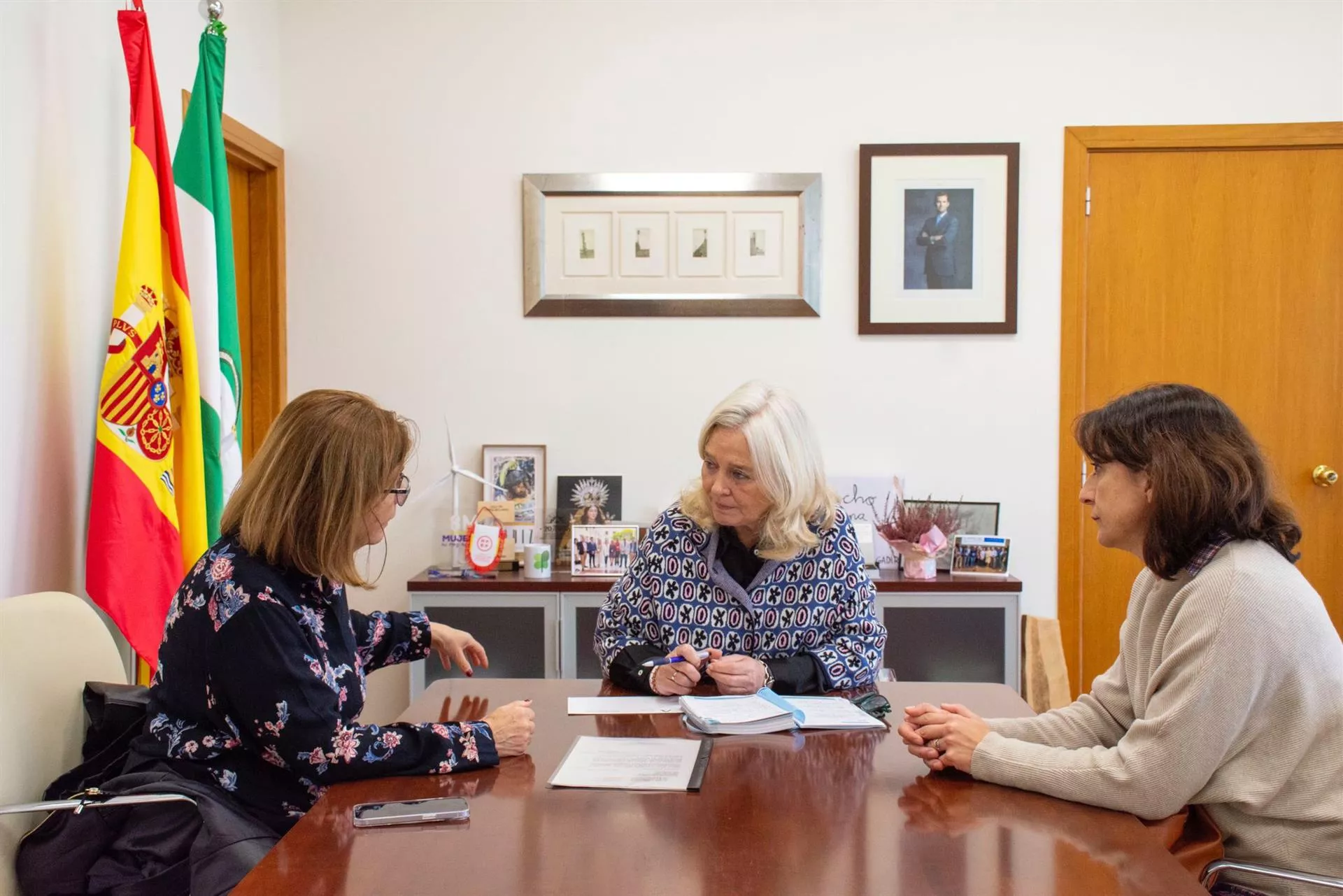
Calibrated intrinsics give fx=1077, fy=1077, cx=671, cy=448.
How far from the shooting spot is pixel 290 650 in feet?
4.88

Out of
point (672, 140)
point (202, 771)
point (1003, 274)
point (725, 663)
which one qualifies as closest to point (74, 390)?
point (202, 771)

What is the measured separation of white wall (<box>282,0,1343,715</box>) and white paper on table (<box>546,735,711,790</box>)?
1982 millimetres

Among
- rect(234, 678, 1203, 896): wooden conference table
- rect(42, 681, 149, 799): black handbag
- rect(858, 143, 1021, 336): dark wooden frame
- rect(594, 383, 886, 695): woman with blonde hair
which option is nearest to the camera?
rect(234, 678, 1203, 896): wooden conference table

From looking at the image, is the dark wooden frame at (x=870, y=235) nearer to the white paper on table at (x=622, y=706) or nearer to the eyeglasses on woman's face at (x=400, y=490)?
the white paper on table at (x=622, y=706)

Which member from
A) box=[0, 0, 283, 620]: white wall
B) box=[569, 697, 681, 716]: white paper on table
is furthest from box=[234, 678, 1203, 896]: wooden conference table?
box=[0, 0, 283, 620]: white wall

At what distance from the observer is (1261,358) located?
3.56 m

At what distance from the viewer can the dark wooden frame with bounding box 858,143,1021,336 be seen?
139 inches

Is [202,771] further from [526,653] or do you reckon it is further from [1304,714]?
[526,653]

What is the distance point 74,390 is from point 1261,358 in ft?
11.5

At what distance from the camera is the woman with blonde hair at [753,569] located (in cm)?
217

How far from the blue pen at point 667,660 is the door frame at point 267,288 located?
2.02m

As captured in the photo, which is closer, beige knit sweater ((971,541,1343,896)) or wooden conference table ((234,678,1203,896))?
wooden conference table ((234,678,1203,896))

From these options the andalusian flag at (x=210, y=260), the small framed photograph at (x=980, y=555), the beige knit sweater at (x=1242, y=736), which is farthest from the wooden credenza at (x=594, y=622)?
the beige knit sweater at (x=1242, y=736)

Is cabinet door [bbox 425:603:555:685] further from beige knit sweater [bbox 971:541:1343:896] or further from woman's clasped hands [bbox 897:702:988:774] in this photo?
beige knit sweater [bbox 971:541:1343:896]
